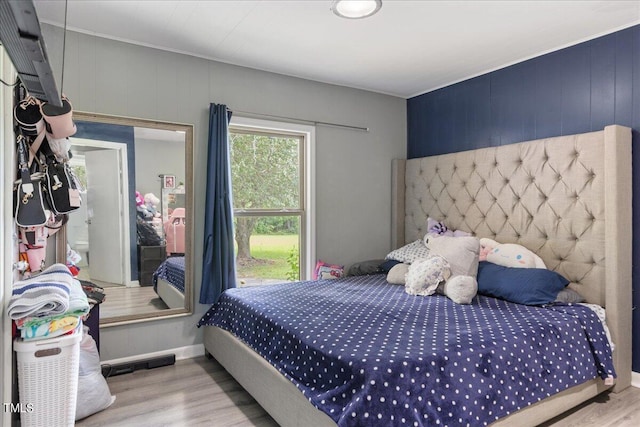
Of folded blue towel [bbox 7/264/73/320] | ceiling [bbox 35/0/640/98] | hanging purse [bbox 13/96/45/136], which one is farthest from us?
ceiling [bbox 35/0/640/98]

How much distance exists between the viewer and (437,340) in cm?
188

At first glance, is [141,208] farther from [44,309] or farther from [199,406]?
[199,406]

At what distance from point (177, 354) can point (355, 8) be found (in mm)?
2780

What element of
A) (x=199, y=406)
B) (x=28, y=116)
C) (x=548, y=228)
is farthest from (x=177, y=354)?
(x=548, y=228)

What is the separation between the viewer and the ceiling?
2438 mm

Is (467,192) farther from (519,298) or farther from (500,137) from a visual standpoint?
(519,298)

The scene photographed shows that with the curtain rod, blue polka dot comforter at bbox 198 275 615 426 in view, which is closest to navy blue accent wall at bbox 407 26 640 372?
the curtain rod

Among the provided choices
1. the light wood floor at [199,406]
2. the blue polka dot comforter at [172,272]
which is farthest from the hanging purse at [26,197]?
the light wood floor at [199,406]

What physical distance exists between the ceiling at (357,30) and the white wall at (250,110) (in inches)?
5.2

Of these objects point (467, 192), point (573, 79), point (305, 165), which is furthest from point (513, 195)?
point (305, 165)

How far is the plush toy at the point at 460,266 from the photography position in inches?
104

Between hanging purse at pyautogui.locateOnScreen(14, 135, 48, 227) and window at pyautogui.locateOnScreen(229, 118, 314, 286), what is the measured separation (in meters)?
1.55

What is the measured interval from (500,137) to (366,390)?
266cm

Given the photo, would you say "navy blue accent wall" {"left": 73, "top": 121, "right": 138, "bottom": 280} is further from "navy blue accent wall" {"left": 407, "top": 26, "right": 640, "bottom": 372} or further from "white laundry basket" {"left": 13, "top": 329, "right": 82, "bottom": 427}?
"navy blue accent wall" {"left": 407, "top": 26, "right": 640, "bottom": 372}
